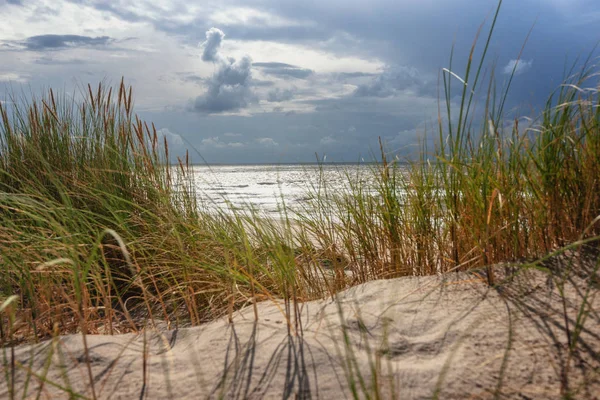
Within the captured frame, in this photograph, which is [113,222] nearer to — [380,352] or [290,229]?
[290,229]

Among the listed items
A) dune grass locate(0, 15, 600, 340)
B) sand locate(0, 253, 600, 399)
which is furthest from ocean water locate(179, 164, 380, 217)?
sand locate(0, 253, 600, 399)

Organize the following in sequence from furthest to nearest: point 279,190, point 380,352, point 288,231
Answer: point 279,190 < point 288,231 < point 380,352

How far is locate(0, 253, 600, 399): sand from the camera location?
120 centimetres

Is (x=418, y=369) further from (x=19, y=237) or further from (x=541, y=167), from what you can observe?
(x=19, y=237)

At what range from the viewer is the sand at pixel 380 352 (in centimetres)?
120

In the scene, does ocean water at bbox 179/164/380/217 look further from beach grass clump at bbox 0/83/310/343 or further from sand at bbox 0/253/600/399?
sand at bbox 0/253/600/399

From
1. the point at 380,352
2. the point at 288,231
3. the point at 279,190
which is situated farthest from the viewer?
the point at 279,190

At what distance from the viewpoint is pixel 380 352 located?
4.40 feet

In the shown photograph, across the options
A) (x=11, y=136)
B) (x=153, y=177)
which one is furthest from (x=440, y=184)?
(x=11, y=136)

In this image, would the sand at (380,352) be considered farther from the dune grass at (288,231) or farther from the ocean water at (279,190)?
the ocean water at (279,190)

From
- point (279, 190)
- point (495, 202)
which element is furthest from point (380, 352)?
point (279, 190)

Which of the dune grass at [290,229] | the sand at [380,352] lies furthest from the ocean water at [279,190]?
the sand at [380,352]

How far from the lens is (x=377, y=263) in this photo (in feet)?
8.34

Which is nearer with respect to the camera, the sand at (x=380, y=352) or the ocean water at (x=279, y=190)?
the sand at (x=380, y=352)
